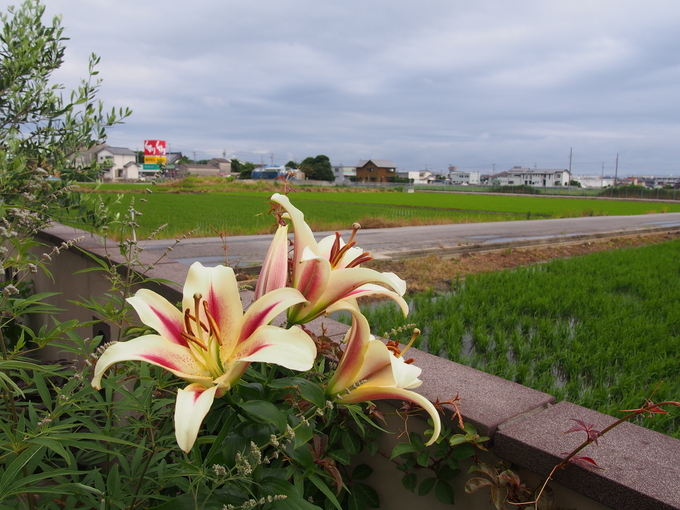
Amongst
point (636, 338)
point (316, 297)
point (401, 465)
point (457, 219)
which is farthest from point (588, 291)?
point (457, 219)

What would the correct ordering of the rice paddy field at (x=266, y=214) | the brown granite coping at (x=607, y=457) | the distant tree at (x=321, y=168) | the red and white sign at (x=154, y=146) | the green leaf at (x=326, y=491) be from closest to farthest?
the green leaf at (x=326, y=491) < the brown granite coping at (x=607, y=457) < the rice paddy field at (x=266, y=214) < the red and white sign at (x=154, y=146) < the distant tree at (x=321, y=168)

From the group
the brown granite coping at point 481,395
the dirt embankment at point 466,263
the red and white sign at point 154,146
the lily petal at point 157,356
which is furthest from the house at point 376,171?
the lily petal at point 157,356

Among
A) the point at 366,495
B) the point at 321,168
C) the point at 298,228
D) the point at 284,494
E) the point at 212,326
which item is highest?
the point at 321,168

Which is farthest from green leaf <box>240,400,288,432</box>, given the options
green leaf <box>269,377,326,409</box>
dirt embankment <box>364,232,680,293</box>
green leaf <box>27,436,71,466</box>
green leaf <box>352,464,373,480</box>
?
dirt embankment <box>364,232,680,293</box>

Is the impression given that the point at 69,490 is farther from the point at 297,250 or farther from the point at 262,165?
the point at 262,165

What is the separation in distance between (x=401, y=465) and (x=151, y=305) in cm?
109

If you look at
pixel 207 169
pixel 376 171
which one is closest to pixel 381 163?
pixel 376 171

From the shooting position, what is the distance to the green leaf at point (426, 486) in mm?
1483

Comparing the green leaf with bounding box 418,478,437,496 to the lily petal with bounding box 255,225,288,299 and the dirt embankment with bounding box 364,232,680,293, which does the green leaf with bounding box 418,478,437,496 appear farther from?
the dirt embankment with bounding box 364,232,680,293

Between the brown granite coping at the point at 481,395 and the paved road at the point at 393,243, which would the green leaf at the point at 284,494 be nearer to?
the brown granite coping at the point at 481,395

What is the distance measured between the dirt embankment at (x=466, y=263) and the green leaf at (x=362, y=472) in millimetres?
2746

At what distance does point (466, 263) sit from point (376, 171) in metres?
81.7

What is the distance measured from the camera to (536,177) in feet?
342

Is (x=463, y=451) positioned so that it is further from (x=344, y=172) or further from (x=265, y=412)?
(x=344, y=172)
